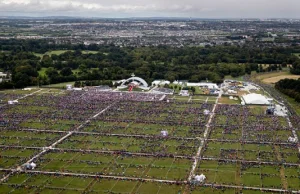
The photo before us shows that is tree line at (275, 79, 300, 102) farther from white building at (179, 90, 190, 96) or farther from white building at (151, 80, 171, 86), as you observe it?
white building at (151, 80, 171, 86)

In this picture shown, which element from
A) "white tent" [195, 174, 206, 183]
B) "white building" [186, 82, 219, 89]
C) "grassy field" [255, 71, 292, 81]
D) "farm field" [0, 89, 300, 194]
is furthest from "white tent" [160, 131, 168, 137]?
"grassy field" [255, 71, 292, 81]

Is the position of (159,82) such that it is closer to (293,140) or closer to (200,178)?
(293,140)

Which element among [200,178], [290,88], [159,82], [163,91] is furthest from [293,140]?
[159,82]

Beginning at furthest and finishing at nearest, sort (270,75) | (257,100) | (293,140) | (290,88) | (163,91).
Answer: (270,75)
(163,91)
(290,88)
(257,100)
(293,140)

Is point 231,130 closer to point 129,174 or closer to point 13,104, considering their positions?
point 129,174

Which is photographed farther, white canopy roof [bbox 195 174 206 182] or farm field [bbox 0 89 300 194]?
white canopy roof [bbox 195 174 206 182]

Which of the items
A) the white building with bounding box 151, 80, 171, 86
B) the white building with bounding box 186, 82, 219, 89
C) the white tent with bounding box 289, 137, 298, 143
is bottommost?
the white building with bounding box 151, 80, 171, 86

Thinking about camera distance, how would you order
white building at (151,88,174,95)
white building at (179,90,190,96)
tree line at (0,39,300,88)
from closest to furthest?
1. white building at (179,90,190,96)
2. white building at (151,88,174,95)
3. tree line at (0,39,300,88)

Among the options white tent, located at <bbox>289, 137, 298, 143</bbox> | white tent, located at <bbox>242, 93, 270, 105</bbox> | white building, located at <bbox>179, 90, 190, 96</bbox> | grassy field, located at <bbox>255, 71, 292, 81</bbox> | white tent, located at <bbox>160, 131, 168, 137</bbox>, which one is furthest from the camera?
grassy field, located at <bbox>255, 71, 292, 81</bbox>

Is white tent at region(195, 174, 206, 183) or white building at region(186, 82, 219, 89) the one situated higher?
white tent at region(195, 174, 206, 183)
